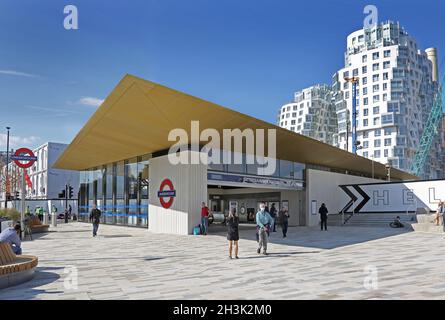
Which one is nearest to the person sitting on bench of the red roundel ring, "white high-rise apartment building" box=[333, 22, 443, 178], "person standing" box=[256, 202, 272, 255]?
the red roundel ring

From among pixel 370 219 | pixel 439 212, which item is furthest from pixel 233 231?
pixel 370 219

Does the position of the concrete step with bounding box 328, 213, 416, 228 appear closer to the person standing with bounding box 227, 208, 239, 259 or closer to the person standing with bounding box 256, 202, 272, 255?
the person standing with bounding box 256, 202, 272, 255

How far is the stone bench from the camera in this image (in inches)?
324

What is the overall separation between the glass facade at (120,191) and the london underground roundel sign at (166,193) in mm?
2427

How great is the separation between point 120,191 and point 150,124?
11.5m

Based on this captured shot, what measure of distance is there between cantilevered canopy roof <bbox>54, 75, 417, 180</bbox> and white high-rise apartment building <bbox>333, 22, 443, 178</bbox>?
6970 cm

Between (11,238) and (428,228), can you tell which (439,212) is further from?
(11,238)

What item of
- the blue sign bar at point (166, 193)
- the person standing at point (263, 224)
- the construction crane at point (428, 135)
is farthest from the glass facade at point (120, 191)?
the construction crane at point (428, 135)

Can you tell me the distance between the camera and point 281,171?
88.2 ft

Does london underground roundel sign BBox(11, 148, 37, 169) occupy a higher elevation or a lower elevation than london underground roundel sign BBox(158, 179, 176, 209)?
higher

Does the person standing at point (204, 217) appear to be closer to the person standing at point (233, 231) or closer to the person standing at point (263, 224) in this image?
the person standing at point (263, 224)

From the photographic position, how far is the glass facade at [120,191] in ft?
83.5

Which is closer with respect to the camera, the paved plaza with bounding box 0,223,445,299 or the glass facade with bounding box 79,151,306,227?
the paved plaza with bounding box 0,223,445,299
